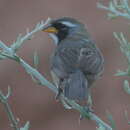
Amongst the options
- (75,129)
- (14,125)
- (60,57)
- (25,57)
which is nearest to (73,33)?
(60,57)

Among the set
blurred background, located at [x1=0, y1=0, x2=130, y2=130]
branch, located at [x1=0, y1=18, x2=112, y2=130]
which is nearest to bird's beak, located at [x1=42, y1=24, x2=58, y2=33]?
branch, located at [x1=0, y1=18, x2=112, y2=130]

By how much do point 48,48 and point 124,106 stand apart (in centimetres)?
147

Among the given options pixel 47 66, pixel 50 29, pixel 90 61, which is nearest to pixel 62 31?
pixel 50 29

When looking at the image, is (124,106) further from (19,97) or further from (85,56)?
(85,56)

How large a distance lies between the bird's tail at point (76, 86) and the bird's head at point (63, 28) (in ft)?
2.46

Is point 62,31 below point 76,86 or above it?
below

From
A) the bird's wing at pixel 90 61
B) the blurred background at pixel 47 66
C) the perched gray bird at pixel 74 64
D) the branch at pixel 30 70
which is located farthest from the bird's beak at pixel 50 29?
the blurred background at pixel 47 66

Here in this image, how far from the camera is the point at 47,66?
393 inches

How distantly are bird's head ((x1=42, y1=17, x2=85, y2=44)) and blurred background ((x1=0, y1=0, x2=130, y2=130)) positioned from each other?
4.14 m

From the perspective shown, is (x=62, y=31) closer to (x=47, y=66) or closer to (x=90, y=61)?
(x=90, y=61)

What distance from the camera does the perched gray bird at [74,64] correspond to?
4.56 metres

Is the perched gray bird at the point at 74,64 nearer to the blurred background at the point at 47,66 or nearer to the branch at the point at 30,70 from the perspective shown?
the branch at the point at 30,70

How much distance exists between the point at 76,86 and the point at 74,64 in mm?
256

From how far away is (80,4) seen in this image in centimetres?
1016
